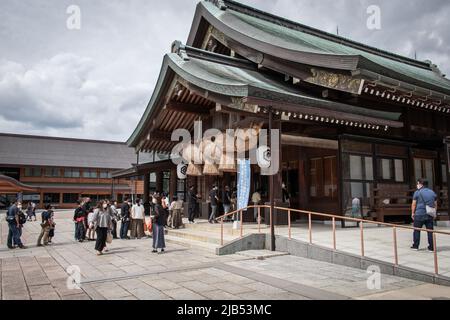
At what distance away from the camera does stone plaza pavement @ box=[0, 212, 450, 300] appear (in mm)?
5289

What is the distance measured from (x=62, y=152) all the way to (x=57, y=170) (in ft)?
11.9

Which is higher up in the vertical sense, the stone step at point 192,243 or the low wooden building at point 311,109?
the low wooden building at point 311,109

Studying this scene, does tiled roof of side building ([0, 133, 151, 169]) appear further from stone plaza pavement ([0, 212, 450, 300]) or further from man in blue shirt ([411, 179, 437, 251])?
man in blue shirt ([411, 179, 437, 251])

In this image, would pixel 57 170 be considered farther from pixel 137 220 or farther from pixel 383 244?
pixel 383 244

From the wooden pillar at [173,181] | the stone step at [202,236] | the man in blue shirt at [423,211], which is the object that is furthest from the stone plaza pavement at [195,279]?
the wooden pillar at [173,181]

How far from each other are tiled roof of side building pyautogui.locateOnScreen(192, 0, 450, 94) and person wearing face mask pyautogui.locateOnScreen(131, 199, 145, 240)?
748 cm

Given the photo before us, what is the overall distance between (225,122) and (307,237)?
6388 mm

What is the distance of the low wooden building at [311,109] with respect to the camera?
9.67m

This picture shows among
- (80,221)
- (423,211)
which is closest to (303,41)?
(423,211)

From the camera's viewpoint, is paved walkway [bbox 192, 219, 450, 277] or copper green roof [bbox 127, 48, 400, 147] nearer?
paved walkway [bbox 192, 219, 450, 277]

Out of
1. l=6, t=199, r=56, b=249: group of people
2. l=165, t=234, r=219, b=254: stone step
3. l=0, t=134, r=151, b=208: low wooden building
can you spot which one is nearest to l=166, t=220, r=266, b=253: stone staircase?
l=165, t=234, r=219, b=254: stone step

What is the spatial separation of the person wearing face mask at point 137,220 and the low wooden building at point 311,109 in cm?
319

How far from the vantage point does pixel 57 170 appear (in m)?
43.1

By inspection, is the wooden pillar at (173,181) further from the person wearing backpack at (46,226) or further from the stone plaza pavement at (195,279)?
the stone plaza pavement at (195,279)
